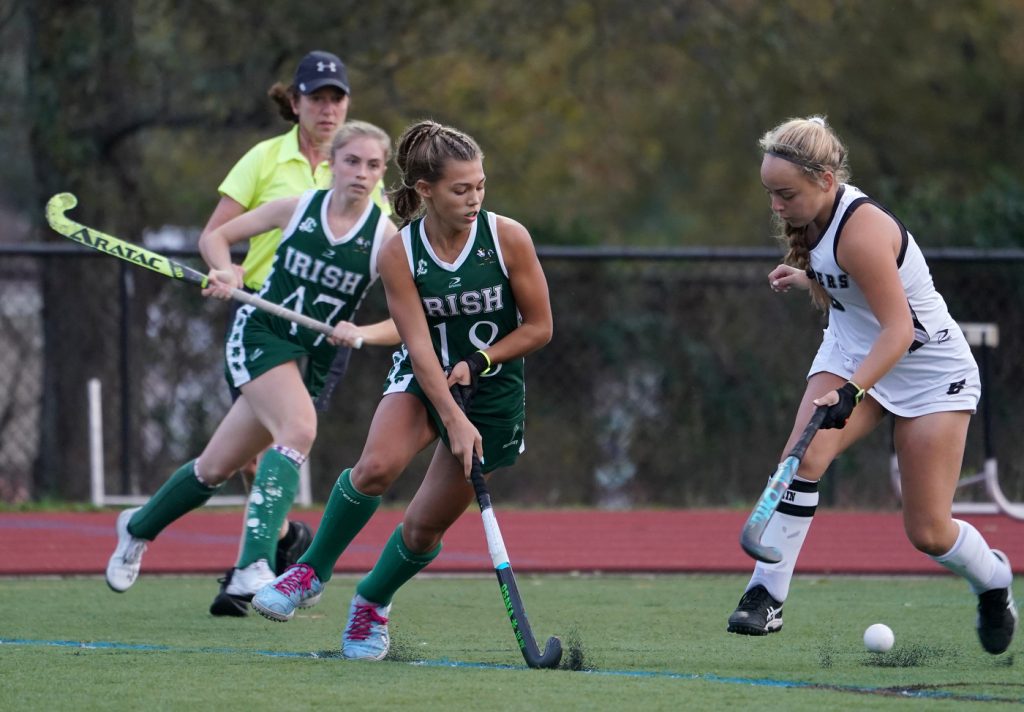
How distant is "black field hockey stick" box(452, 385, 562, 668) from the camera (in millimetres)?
4695

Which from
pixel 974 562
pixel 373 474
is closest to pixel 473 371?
pixel 373 474

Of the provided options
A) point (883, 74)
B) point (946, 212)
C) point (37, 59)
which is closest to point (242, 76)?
point (37, 59)

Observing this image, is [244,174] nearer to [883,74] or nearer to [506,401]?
[506,401]

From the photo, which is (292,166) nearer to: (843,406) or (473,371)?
(473,371)

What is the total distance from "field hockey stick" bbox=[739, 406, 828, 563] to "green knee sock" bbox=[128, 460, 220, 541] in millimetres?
2428

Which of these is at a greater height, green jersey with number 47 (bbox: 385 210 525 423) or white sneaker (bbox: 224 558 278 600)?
green jersey with number 47 (bbox: 385 210 525 423)

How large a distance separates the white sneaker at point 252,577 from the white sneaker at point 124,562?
59 centimetres

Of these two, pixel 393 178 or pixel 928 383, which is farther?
pixel 393 178

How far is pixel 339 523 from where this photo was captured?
5.09 meters

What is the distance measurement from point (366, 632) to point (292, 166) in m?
2.35

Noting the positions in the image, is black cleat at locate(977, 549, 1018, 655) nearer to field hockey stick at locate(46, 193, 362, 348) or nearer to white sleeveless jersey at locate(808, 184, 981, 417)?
white sleeveless jersey at locate(808, 184, 981, 417)

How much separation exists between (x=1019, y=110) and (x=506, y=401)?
1615 centimetres

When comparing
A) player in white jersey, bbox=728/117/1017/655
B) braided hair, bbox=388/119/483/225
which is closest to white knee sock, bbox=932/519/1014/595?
player in white jersey, bbox=728/117/1017/655

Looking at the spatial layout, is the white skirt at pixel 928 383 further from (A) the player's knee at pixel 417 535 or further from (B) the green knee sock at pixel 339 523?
(B) the green knee sock at pixel 339 523
